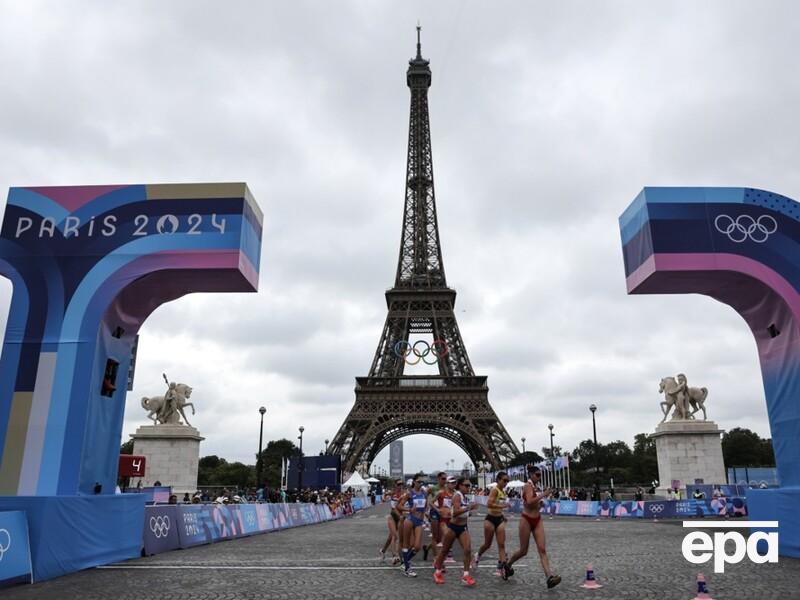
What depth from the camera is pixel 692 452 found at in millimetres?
31969

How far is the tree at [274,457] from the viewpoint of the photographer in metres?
104

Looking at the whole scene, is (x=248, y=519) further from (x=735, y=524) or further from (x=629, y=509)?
(x=629, y=509)

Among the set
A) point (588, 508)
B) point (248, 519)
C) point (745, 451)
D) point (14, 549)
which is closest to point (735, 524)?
point (588, 508)

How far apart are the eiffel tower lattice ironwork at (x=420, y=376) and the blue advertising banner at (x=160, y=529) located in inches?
1758

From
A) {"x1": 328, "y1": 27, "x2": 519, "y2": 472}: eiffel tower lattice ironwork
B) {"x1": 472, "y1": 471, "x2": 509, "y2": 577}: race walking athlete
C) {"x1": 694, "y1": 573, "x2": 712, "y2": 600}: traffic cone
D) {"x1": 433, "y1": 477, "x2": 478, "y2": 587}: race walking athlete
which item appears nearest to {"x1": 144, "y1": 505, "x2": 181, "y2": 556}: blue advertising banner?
{"x1": 433, "y1": 477, "x2": 478, "y2": 587}: race walking athlete

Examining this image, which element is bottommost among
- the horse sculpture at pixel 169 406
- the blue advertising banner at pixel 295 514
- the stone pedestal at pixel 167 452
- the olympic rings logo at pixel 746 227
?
the blue advertising banner at pixel 295 514

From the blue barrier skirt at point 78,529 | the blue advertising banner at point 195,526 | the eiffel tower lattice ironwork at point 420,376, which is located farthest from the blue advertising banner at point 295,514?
the eiffel tower lattice ironwork at point 420,376

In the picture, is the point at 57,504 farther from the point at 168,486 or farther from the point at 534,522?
the point at 168,486

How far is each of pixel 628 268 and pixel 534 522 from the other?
865cm

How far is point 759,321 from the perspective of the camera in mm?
16125

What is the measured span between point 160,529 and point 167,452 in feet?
60.9

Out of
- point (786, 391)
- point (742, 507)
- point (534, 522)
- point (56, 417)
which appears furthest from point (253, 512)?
point (742, 507)

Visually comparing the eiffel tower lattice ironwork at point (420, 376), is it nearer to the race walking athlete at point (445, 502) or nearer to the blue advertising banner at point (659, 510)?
the blue advertising banner at point (659, 510)
